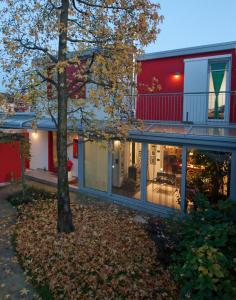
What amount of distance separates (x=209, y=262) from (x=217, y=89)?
9403mm

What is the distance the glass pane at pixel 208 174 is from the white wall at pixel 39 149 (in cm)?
995

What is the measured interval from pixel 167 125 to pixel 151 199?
2.99 meters

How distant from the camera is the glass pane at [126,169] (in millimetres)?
9992

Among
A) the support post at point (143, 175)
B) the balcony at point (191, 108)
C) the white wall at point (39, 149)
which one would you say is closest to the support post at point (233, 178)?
the support post at point (143, 175)

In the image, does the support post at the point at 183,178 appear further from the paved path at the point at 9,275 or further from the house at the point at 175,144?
the paved path at the point at 9,275

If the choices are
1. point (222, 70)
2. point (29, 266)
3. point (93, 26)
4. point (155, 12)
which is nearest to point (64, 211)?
point (29, 266)

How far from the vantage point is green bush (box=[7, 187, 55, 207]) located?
10.0 m

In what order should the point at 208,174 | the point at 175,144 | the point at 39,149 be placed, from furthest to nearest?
the point at 39,149 → the point at 175,144 → the point at 208,174

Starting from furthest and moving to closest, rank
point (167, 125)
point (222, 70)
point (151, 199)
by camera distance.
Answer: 1. point (222, 70)
2. point (167, 125)
3. point (151, 199)

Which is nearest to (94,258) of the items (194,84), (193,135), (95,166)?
(193,135)

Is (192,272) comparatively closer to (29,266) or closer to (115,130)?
(29,266)

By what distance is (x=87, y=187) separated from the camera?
11.7 meters

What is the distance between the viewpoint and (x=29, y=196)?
1037cm

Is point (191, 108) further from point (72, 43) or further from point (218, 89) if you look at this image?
point (72, 43)
